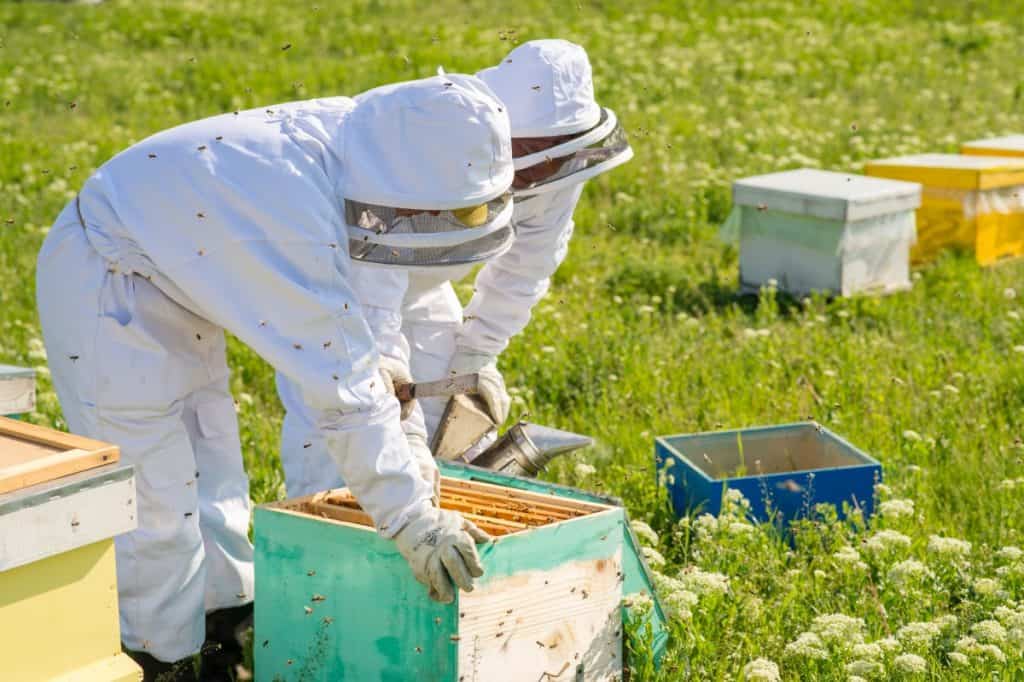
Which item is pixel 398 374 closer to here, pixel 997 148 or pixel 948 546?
pixel 948 546

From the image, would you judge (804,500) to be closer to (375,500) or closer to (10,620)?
(375,500)

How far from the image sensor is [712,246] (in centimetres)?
798

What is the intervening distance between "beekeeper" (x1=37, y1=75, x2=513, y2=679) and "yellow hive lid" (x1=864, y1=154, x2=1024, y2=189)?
4840mm

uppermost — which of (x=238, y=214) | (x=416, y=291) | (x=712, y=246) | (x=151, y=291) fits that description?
(x=238, y=214)

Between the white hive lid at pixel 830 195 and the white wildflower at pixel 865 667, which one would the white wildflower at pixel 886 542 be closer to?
the white wildflower at pixel 865 667

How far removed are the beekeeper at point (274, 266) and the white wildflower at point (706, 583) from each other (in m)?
0.77

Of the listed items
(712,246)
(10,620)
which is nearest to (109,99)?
(712,246)

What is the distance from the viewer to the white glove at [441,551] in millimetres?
2775

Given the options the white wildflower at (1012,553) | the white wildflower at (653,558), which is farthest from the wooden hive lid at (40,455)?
the white wildflower at (1012,553)

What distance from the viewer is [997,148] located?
313 inches

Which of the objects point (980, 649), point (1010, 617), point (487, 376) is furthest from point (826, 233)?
point (980, 649)

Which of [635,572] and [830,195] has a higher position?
[830,195]

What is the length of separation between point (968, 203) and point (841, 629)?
4.72 metres

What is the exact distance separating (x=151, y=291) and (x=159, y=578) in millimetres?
766
